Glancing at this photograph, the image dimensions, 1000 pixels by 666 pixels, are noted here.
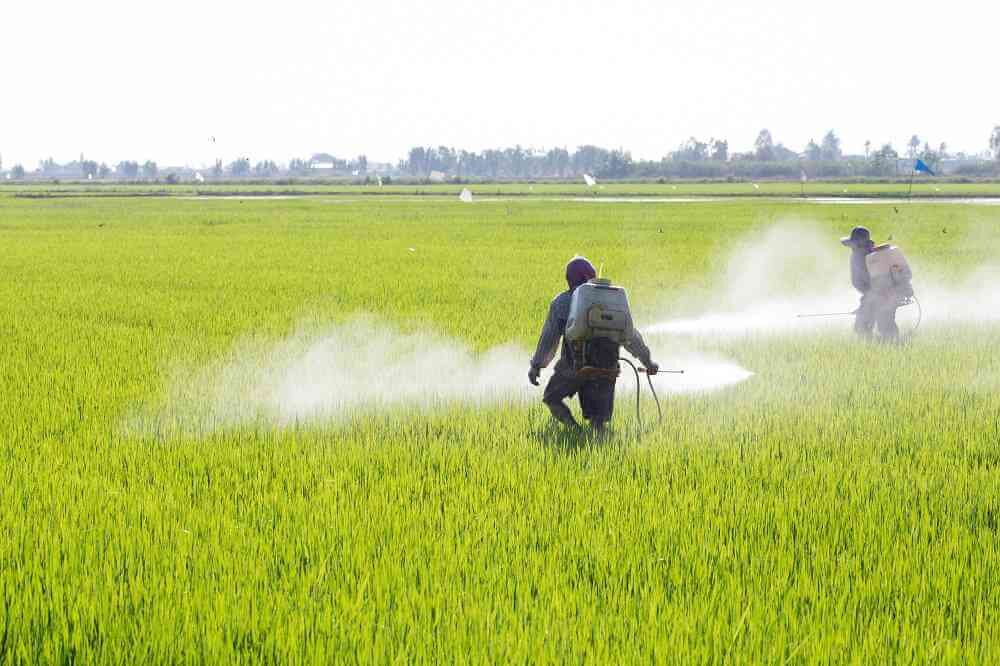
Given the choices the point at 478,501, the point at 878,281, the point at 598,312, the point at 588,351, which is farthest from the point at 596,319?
the point at 878,281

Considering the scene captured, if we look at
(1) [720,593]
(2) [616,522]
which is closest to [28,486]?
(2) [616,522]

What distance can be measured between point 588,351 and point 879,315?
6.47m

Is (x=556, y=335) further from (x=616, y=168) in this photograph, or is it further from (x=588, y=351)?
(x=616, y=168)

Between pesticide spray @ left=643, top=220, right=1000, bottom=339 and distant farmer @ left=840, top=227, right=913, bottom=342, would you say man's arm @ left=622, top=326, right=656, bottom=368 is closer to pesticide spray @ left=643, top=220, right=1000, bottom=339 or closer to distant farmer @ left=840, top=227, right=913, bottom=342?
distant farmer @ left=840, top=227, right=913, bottom=342

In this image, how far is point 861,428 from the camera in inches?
292

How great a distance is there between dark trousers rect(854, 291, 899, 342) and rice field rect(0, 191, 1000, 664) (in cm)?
39

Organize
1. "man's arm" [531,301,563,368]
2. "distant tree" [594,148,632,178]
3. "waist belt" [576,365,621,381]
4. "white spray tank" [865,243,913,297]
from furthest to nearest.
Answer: "distant tree" [594,148,632,178], "white spray tank" [865,243,913,297], "man's arm" [531,301,563,368], "waist belt" [576,365,621,381]

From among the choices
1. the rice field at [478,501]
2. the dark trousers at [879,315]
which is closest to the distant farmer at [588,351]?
the rice field at [478,501]

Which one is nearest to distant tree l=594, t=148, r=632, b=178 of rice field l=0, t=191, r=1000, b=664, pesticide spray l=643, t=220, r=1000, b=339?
pesticide spray l=643, t=220, r=1000, b=339

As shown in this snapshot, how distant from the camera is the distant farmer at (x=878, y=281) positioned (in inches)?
449

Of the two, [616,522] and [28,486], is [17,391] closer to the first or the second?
[28,486]

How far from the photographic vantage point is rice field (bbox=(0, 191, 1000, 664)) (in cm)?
390

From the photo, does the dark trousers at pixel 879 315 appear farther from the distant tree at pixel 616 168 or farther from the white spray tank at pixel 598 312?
the distant tree at pixel 616 168

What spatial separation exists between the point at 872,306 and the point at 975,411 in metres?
4.08
